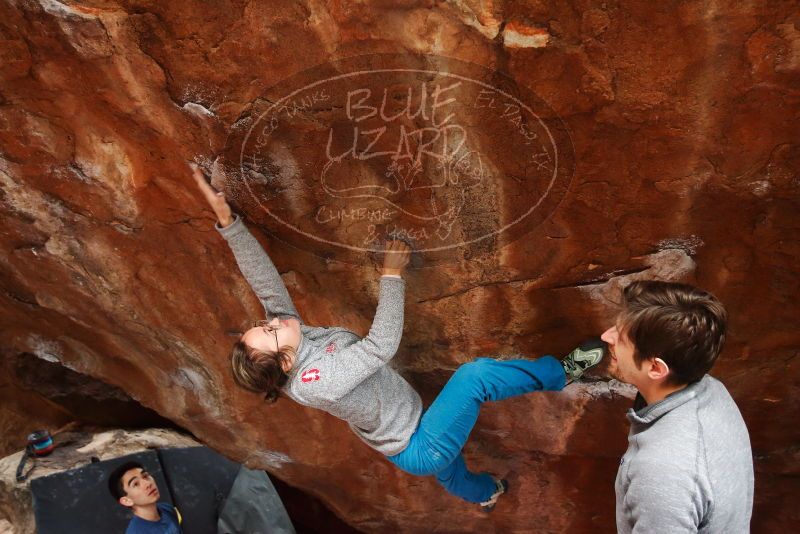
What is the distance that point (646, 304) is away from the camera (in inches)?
58.6

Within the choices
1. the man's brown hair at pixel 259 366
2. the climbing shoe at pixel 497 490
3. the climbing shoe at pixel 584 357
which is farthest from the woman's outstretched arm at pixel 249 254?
the climbing shoe at pixel 497 490

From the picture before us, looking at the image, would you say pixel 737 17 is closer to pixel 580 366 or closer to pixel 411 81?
pixel 411 81

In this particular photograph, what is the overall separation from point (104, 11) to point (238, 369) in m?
1.06

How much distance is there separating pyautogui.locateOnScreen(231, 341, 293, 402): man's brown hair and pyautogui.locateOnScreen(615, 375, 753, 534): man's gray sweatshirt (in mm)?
1001

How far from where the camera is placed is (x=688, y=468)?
4.42 ft

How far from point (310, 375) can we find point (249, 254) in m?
0.43

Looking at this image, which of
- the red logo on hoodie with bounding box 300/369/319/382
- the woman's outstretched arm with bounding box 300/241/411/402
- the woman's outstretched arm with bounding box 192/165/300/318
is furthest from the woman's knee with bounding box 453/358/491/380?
the woman's outstretched arm with bounding box 192/165/300/318

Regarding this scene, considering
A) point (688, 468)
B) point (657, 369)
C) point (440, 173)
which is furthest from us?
point (440, 173)

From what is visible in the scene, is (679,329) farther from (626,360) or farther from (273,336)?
(273,336)

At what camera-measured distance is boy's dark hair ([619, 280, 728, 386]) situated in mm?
1416

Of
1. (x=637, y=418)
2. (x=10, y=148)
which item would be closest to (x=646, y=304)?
(x=637, y=418)

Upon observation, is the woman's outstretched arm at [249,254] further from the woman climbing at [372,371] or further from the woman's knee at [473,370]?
the woman's knee at [473,370]

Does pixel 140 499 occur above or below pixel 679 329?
below

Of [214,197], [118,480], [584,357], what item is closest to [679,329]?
[584,357]
